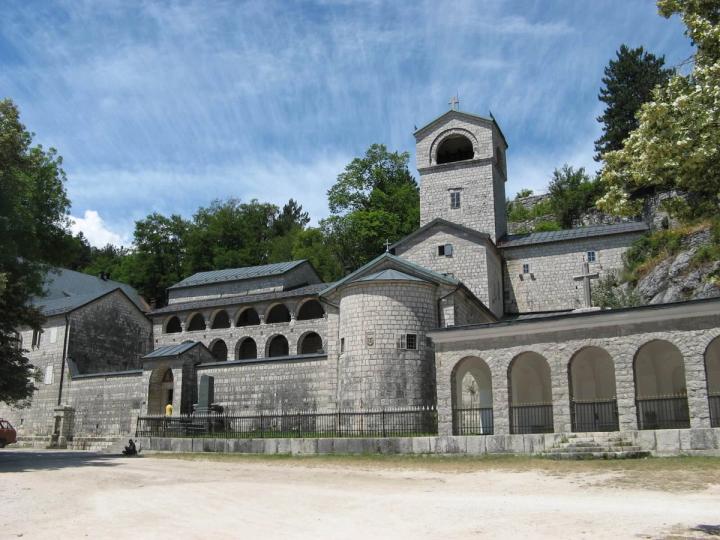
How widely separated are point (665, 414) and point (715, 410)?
2.31 meters

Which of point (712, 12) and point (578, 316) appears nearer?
point (712, 12)

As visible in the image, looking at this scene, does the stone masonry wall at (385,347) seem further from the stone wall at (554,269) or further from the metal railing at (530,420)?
the stone wall at (554,269)

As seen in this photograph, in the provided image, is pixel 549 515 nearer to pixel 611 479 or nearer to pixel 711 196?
A: pixel 611 479

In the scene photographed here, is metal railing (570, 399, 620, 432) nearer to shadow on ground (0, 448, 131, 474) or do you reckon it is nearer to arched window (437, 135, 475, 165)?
shadow on ground (0, 448, 131, 474)

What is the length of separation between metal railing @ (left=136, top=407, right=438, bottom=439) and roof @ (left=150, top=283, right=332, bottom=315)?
1380 centimetres

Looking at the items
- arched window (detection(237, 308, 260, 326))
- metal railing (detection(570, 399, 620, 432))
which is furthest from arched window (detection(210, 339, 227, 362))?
metal railing (detection(570, 399, 620, 432))

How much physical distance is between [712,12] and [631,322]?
334 inches

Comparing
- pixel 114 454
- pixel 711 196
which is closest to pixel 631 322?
pixel 711 196

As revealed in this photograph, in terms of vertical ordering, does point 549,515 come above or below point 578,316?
below

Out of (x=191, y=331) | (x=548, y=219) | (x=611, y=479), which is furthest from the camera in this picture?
(x=548, y=219)

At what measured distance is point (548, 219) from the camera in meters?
49.6

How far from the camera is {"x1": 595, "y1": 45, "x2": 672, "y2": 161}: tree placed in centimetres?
4212

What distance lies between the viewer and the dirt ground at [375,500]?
780cm

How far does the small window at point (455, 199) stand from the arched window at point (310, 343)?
35.7 feet
